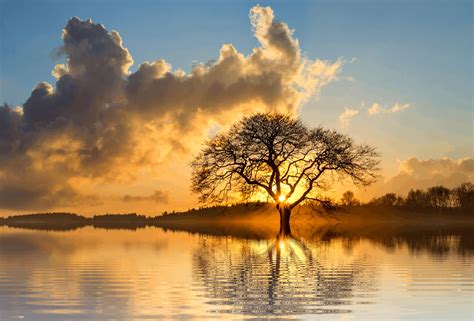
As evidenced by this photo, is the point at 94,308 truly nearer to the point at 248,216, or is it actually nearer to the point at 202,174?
the point at 202,174

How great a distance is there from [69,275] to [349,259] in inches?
445

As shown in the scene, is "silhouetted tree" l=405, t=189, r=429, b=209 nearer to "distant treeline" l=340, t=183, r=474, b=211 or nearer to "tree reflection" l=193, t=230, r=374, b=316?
"distant treeline" l=340, t=183, r=474, b=211

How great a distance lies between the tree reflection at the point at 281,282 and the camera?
538 inches

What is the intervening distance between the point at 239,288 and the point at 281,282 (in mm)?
1517

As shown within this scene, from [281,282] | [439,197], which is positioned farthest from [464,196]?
Result: [281,282]

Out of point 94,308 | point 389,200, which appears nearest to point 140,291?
point 94,308

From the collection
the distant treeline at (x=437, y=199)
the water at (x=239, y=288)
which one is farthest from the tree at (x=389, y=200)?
the water at (x=239, y=288)

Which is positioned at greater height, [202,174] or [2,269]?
[202,174]

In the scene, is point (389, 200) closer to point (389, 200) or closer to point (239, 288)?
point (389, 200)

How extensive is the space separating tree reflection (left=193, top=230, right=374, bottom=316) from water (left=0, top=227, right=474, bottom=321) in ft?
0.08

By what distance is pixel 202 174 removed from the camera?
61.3 metres

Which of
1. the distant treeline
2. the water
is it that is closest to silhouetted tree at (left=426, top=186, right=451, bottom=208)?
the distant treeline

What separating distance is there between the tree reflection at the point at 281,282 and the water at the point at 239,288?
0.03 m

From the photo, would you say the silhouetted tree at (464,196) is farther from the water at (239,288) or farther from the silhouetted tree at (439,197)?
the water at (239,288)
